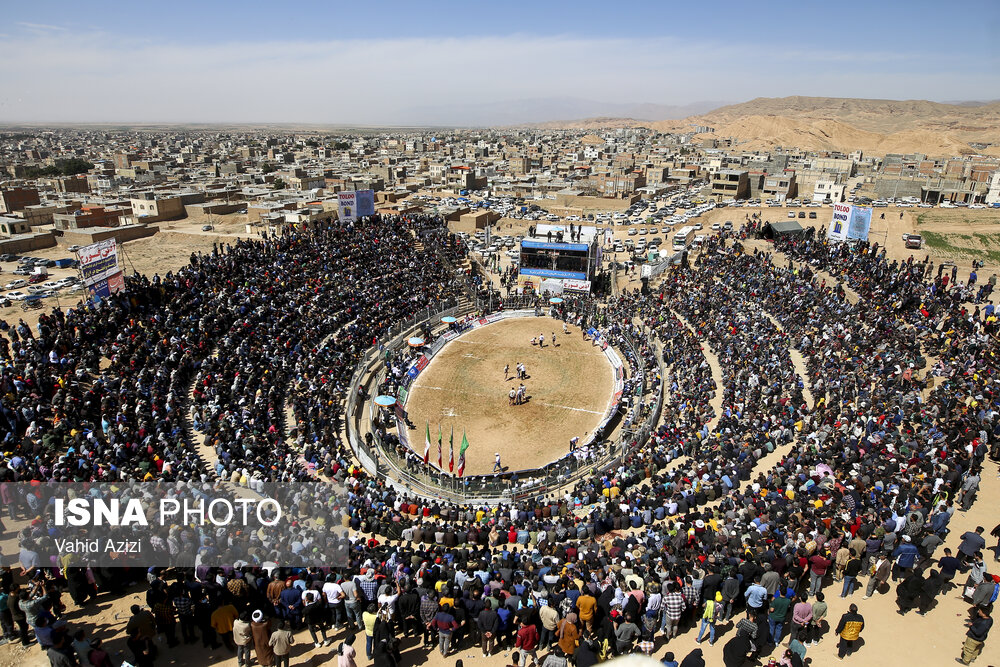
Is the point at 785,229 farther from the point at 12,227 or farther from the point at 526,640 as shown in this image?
the point at 12,227

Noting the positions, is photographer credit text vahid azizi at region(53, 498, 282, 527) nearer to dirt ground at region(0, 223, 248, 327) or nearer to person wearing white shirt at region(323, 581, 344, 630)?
person wearing white shirt at region(323, 581, 344, 630)

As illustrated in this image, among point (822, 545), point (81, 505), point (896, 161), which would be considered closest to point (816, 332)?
point (822, 545)

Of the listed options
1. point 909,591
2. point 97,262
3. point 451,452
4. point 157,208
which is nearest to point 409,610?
point 909,591

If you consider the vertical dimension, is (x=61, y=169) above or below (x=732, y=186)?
above

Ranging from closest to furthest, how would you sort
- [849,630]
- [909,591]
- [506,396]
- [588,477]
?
[849,630]
[909,591]
[588,477]
[506,396]

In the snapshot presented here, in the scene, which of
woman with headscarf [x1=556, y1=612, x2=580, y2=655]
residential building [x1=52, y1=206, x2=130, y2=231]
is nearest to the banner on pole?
woman with headscarf [x1=556, y1=612, x2=580, y2=655]

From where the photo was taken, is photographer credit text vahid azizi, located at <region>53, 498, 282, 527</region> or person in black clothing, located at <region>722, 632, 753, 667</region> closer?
person in black clothing, located at <region>722, 632, 753, 667</region>

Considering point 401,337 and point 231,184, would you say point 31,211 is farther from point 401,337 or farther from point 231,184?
point 401,337
